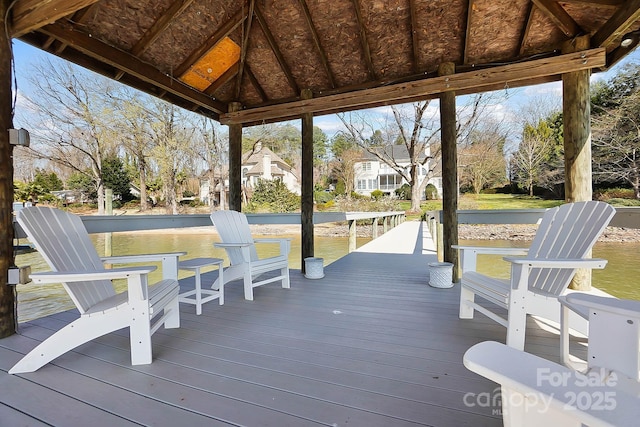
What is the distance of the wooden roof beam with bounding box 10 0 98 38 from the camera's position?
2.29 metres

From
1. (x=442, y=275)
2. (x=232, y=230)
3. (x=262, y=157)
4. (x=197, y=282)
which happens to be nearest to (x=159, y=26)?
(x=232, y=230)

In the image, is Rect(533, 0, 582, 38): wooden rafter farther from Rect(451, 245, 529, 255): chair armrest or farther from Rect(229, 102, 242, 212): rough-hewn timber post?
Rect(229, 102, 242, 212): rough-hewn timber post

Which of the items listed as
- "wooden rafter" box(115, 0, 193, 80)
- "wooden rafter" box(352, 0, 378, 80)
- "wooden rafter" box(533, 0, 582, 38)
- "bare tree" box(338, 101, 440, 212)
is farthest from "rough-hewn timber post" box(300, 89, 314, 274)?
"bare tree" box(338, 101, 440, 212)

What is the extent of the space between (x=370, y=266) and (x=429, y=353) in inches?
123

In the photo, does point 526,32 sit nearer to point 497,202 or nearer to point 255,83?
point 255,83

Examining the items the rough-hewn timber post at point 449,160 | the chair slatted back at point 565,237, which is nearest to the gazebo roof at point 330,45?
the rough-hewn timber post at point 449,160

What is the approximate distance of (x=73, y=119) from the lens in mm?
13328

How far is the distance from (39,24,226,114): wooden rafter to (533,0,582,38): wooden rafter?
14.2 ft

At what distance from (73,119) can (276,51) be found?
1352 cm

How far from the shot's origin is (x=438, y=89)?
393 centimetres

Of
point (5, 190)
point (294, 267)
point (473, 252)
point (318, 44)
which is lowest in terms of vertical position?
point (294, 267)

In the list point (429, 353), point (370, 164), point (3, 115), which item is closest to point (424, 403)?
point (429, 353)

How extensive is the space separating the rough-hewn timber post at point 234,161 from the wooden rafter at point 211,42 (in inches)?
38.0

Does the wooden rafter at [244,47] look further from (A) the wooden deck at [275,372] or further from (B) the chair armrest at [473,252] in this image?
(B) the chair armrest at [473,252]
